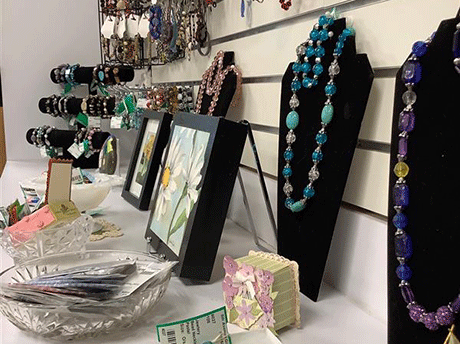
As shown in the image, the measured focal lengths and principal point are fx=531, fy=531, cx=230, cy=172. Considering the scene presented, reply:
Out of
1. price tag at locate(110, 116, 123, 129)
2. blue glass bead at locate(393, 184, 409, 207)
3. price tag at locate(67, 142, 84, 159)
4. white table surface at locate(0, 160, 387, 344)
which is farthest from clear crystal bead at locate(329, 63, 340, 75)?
price tag at locate(67, 142, 84, 159)

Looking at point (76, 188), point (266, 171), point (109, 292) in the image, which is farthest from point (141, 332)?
point (76, 188)

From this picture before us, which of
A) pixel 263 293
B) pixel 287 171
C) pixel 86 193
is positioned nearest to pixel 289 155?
pixel 287 171

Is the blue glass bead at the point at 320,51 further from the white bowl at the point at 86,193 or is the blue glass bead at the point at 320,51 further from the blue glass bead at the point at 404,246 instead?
the white bowl at the point at 86,193

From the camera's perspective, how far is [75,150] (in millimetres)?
2025

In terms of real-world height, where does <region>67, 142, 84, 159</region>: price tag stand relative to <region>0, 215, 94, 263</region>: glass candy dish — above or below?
above

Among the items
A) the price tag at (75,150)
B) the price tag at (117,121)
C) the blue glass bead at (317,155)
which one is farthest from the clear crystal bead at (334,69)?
the price tag at (75,150)

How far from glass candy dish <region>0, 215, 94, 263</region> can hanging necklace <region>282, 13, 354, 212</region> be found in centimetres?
38

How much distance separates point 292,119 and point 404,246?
1.00ft

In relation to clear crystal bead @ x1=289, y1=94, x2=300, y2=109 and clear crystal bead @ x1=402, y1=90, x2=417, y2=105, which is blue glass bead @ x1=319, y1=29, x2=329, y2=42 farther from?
clear crystal bead @ x1=402, y1=90, x2=417, y2=105

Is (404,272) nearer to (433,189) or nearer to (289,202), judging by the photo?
(433,189)

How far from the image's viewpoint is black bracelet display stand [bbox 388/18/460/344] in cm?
52

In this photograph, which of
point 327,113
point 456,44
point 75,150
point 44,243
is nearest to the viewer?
point 456,44

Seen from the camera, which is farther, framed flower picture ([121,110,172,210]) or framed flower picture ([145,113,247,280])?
framed flower picture ([121,110,172,210])

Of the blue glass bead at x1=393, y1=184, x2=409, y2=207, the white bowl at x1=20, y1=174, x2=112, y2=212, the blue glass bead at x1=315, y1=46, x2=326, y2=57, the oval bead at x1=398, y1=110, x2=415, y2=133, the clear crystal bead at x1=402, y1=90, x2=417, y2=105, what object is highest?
the blue glass bead at x1=315, y1=46, x2=326, y2=57
